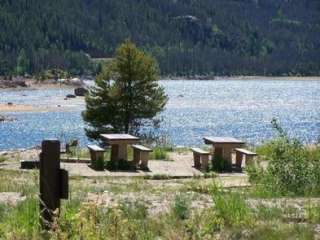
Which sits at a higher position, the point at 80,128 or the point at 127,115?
the point at 127,115

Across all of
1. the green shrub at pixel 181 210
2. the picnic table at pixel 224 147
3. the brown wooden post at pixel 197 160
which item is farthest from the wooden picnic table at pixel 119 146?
the green shrub at pixel 181 210

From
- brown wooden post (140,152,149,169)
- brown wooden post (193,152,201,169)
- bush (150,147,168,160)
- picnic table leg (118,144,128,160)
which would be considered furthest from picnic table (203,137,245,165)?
bush (150,147,168,160)

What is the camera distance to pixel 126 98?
39094 mm

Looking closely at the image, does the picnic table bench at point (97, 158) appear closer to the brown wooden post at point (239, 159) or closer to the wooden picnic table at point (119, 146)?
the wooden picnic table at point (119, 146)

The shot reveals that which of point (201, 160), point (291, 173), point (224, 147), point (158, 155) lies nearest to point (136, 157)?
point (201, 160)

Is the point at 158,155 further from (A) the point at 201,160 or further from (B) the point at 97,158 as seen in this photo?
(B) the point at 97,158

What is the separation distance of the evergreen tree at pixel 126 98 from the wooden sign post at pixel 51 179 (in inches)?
1140

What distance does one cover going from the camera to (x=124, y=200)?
41.2 ft

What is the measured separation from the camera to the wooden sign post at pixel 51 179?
938cm

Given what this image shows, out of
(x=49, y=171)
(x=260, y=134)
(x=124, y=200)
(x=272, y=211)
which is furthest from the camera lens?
(x=260, y=134)

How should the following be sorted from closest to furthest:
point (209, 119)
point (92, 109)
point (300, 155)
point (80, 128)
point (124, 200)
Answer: point (124, 200) → point (300, 155) → point (92, 109) → point (80, 128) → point (209, 119)

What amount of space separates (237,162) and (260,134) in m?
47.5

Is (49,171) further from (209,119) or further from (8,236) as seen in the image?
(209,119)

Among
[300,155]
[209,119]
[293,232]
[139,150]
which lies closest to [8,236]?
[293,232]
